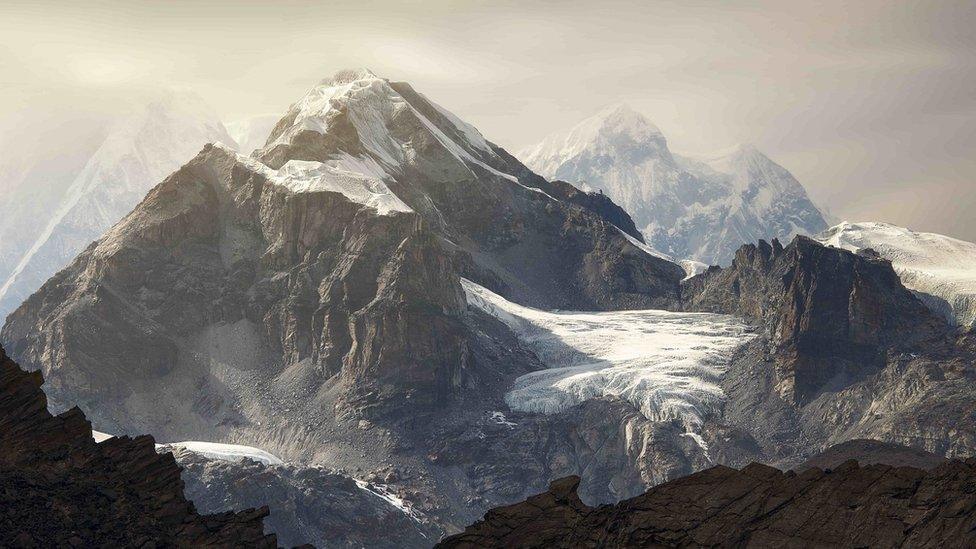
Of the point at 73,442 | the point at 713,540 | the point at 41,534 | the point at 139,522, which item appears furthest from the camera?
the point at 73,442

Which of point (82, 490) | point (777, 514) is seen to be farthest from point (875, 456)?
point (82, 490)

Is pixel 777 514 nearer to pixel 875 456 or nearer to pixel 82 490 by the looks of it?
pixel 82 490

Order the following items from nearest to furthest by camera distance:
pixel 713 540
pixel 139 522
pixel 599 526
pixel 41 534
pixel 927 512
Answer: pixel 927 512
pixel 713 540
pixel 599 526
pixel 41 534
pixel 139 522

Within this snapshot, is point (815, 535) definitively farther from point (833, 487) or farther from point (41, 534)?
point (41, 534)

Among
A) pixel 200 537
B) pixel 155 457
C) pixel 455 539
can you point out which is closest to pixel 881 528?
pixel 455 539

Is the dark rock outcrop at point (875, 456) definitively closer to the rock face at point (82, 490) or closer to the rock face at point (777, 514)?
the rock face at point (777, 514)

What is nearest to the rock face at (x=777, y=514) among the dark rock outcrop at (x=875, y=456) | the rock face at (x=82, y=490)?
the rock face at (x=82, y=490)
